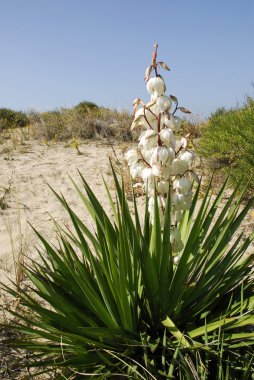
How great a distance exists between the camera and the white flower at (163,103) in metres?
1.58

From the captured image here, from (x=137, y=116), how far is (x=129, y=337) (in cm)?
98

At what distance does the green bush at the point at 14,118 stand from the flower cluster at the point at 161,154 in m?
9.49

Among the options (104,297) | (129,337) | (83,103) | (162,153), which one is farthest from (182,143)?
(83,103)

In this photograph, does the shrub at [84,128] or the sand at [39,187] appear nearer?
the sand at [39,187]

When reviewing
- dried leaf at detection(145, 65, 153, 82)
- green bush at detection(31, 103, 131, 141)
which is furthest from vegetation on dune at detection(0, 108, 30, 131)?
dried leaf at detection(145, 65, 153, 82)

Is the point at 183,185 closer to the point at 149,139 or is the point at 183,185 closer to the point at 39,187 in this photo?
the point at 149,139

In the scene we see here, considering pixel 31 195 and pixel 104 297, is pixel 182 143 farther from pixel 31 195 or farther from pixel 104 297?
pixel 31 195

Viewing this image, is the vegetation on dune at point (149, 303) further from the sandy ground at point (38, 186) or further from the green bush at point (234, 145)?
the green bush at point (234, 145)

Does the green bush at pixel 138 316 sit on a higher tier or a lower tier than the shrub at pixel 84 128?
lower

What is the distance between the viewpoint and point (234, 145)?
5.31 m

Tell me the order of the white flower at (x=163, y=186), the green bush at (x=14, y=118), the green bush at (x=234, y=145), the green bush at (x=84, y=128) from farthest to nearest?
the green bush at (x=14, y=118) → the green bush at (x=84, y=128) → the green bush at (x=234, y=145) → the white flower at (x=163, y=186)

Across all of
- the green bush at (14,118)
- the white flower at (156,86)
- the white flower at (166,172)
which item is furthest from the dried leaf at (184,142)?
the green bush at (14,118)

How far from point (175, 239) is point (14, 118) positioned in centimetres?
1067

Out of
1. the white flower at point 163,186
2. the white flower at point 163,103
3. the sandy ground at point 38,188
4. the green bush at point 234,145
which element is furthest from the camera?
the green bush at point 234,145
